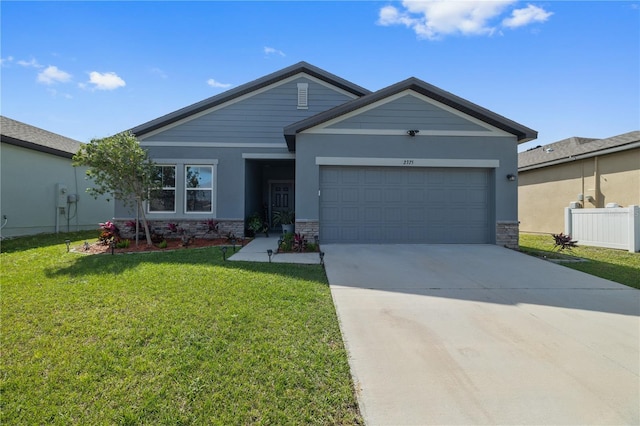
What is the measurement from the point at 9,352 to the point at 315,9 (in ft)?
33.5

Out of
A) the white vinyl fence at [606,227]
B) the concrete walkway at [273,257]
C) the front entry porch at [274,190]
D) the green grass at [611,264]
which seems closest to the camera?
the green grass at [611,264]

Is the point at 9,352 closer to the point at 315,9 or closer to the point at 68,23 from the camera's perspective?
the point at 68,23

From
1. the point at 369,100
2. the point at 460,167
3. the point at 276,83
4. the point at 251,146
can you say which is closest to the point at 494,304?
the point at 460,167

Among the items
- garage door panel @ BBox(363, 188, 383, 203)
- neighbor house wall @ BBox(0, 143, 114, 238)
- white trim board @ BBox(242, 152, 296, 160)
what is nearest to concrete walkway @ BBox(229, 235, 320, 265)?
garage door panel @ BBox(363, 188, 383, 203)

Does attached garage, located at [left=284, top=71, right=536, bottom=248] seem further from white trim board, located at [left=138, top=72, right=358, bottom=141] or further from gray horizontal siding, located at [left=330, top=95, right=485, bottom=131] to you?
white trim board, located at [left=138, top=72, right=358, bottom=141]

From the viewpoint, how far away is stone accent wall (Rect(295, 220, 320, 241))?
9000 millimetres

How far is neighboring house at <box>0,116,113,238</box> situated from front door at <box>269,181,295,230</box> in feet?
29.8

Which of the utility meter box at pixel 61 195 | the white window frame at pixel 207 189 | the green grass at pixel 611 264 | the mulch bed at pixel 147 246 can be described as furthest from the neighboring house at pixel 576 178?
the utility meter box at pixel 61 195

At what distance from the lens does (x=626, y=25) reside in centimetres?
809

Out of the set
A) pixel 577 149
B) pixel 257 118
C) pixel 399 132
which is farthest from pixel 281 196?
pixel 577 149

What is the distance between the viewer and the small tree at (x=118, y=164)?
830cm

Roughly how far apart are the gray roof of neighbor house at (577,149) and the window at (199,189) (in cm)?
1643

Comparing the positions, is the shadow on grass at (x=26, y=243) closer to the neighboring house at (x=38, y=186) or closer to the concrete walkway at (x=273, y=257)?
the neighboring house at (x=38, y=186)

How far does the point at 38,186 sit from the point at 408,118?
15604mm
